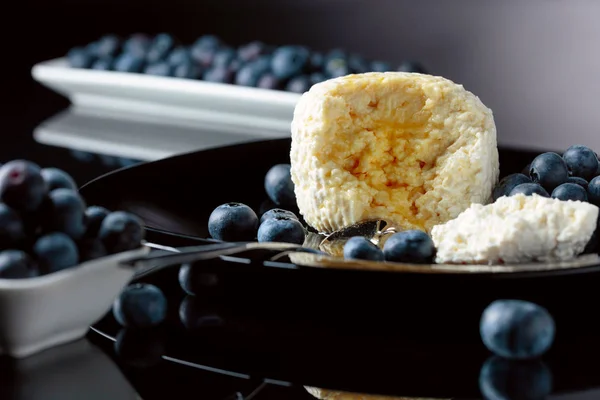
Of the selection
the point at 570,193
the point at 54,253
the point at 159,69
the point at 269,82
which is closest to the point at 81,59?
the point at 159,69

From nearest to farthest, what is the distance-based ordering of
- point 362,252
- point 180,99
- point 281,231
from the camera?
point 362,252 < point 281,231 < point 180,99

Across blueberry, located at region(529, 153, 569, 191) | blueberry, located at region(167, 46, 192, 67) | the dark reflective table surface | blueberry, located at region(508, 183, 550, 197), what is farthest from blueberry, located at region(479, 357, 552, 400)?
blueberry, located at region(167, 46, 192, 67)

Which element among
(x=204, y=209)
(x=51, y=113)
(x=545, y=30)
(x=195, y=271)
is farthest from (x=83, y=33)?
(x=195, y=271)

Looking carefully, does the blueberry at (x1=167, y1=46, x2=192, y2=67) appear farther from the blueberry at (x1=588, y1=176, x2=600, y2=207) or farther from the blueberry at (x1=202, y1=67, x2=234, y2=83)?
the blueberry at (x1=588, y1=176, x2=600, y2=207)

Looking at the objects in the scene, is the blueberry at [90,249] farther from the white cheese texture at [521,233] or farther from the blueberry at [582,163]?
the blueberry at [582,163]

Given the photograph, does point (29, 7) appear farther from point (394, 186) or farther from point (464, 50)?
point (394, 186)

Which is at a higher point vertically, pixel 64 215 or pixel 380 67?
pixel 64 215

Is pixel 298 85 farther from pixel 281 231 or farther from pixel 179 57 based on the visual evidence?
pixel 281 231
